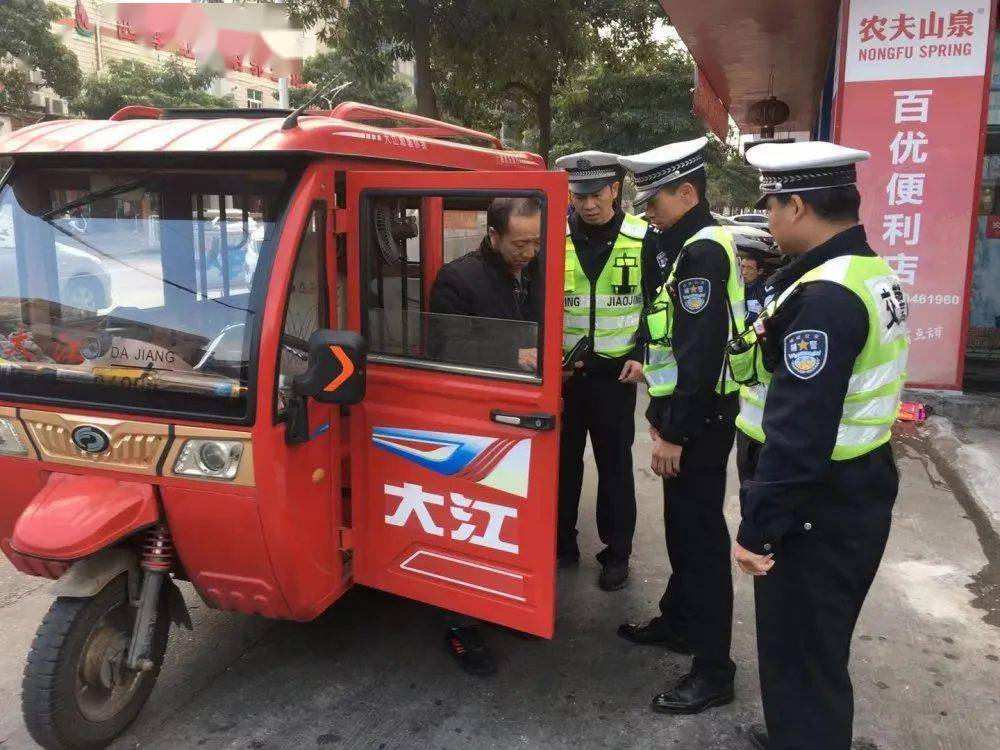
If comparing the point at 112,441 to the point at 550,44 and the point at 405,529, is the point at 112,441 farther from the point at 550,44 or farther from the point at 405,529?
the point at 550,44

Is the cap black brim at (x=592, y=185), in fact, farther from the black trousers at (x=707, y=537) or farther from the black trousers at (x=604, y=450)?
the black trousers at (x=707, y=537)

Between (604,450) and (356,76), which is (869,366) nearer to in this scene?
(604,450)

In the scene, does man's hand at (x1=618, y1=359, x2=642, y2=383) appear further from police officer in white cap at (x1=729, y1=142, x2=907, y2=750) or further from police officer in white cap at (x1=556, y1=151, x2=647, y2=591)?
police officer in white cap at (x1=729, y1=142, x2=907, y2=750)

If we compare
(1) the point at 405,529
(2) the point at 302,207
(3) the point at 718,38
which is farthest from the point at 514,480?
(3) the point at 718,38

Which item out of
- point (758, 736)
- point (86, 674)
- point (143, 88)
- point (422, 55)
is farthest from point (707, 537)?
point (143, 88)

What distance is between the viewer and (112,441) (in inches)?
92.8

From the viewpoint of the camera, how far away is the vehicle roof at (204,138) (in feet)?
7.53

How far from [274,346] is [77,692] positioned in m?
1.19

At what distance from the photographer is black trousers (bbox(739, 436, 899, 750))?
6.54 feet

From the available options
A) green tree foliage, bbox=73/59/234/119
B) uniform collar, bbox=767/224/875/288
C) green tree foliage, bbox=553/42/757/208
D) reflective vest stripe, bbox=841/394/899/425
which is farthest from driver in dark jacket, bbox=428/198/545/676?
green tree foliage, bbox=73/59/234/119

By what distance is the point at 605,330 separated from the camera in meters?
3.49

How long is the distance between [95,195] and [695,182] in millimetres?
1947

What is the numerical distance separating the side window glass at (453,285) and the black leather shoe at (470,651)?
1.10m

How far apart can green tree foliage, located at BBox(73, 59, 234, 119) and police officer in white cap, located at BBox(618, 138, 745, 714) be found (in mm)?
24871
